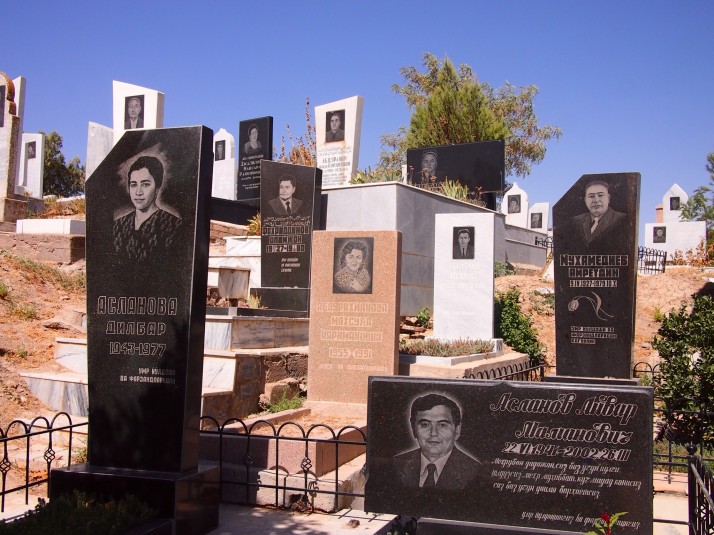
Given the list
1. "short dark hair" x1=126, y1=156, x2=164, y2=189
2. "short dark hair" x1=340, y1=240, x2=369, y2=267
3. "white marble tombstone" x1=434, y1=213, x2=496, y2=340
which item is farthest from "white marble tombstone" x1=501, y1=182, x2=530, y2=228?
"short dark hair" x1=126, y1=156, x2=164, y2=189

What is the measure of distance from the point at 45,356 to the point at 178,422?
4522 mm

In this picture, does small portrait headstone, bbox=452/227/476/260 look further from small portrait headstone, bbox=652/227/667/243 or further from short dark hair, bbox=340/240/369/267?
small portrait headstone, bbox=652/227/667/243

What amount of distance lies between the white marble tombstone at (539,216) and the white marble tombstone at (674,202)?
9.30 meters

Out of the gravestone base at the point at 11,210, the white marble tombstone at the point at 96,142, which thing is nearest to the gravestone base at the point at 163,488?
the white marble tombstone at the point at 96,142

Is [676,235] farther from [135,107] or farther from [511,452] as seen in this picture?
[511,452]

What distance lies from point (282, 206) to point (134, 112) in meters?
6.64

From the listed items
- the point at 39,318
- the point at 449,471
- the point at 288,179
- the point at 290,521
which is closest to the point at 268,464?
the point at 290,521

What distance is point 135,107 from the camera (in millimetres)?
16422

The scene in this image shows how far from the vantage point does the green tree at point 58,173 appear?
5194 cm

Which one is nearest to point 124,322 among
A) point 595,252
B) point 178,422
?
point 178,422

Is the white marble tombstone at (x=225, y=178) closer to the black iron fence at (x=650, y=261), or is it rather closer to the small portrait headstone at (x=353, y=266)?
the black iron fence at (x=650, y=261)

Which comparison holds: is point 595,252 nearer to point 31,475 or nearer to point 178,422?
point 178,422

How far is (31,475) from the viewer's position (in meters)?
6.05

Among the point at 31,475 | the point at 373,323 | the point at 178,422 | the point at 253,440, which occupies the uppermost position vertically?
the point at 373,323
